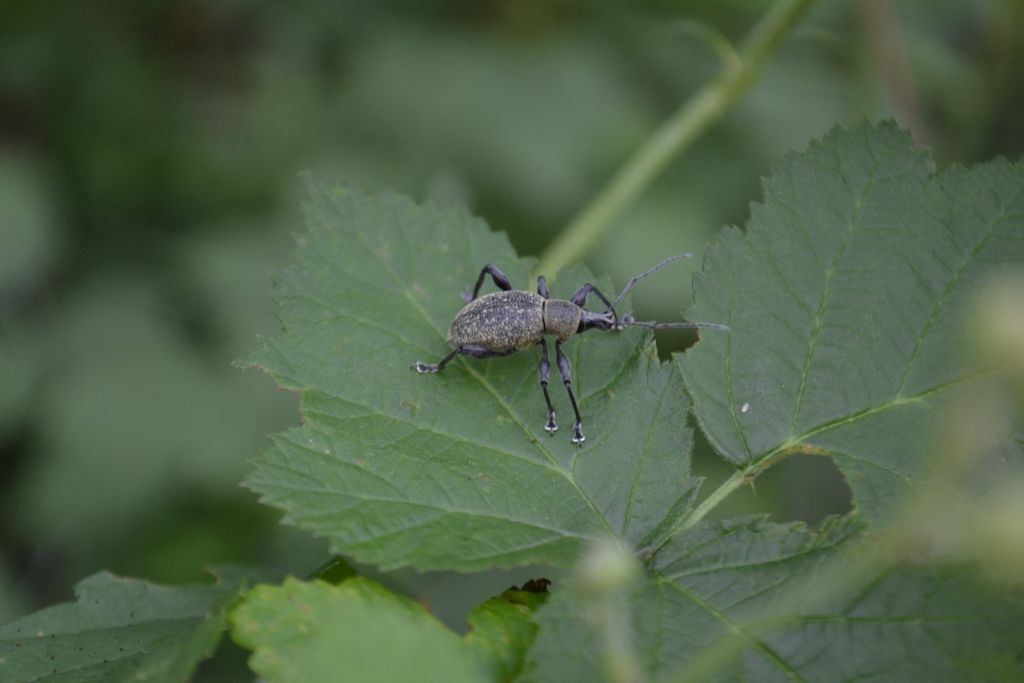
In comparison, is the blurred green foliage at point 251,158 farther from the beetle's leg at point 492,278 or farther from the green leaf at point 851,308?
the green leaf at point 851,308

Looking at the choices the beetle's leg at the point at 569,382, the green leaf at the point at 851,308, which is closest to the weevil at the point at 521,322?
the beetle's leg at the point at 569,382

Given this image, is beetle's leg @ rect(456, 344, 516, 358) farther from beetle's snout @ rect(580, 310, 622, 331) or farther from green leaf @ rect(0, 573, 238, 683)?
green leaf @ rect(0, 573, 238, 683)

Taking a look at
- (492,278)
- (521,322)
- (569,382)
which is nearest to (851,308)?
(569,382)

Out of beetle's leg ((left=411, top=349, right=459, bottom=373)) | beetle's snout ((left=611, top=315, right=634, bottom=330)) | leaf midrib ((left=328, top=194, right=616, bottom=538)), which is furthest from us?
beetle's snout ((left=611, top=315, right=634, bottom=330))

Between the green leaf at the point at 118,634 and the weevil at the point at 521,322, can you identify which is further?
the weevil at the point at 521,322

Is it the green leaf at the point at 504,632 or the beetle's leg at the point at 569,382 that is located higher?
the beetle's leg at the point at 569,382

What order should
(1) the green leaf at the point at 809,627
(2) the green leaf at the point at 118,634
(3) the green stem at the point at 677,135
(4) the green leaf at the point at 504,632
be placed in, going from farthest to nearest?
(3) the green stem at the point at 677,135 → (2) the green leaf at the point at 118,634 → (4) the green leaf at the point at 504,632 → (1) the green leaf at the point at 809,627

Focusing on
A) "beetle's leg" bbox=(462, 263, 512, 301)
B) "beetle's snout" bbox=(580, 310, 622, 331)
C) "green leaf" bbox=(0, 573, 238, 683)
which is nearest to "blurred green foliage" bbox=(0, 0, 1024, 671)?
"beetle's leg" bbox=(462, 263, 512, 301)
